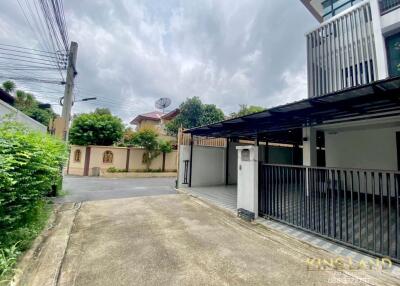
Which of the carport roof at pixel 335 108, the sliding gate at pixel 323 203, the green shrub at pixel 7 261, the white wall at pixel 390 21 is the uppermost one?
the white wall at pixel 390 21

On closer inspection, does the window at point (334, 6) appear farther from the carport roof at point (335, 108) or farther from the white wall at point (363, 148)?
the carport roof at point (335, 108)

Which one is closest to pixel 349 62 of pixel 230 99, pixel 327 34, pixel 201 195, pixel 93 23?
pixel 327 34

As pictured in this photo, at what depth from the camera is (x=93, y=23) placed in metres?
6.79

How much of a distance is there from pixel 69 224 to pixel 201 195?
4309mm

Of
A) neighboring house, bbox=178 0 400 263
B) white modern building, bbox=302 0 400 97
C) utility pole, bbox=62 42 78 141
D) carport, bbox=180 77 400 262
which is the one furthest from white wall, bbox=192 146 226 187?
utility pole, bbox=62 42 78 141

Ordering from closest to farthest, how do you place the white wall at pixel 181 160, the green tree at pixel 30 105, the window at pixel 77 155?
1. the white wall at pixel 181 160
2. the window at pixel 77 155
3. the green tree at pixel 30 105

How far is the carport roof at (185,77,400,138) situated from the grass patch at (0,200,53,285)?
5270 mm

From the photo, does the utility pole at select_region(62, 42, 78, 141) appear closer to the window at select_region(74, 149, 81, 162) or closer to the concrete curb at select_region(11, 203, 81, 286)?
the concrete curb at select_region(11, 203, 81, 286)

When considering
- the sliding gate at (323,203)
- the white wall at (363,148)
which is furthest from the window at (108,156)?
the white wall at (363,148)

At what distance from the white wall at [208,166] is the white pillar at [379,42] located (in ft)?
22.1

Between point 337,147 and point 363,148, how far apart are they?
85 cm

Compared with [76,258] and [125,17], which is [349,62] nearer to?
[125,17]

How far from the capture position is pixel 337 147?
26.1ft

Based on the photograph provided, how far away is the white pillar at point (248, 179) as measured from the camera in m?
4.70
